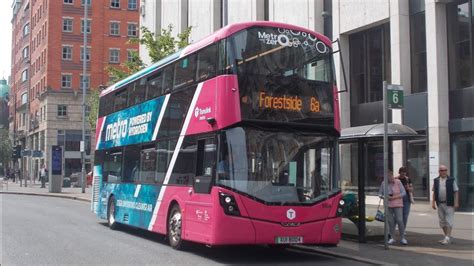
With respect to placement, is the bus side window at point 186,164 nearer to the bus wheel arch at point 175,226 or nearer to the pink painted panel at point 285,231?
the bus wheel arch at point 175,226

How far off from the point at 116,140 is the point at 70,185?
109 feet

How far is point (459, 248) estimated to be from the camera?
12133mm

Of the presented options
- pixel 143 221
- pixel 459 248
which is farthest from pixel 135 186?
pixel 459 248

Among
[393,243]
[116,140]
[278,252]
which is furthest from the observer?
[116,140]

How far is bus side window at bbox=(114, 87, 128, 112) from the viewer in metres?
15.7

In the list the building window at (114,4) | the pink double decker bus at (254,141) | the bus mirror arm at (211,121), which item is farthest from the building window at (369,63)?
the building window at (114,4)

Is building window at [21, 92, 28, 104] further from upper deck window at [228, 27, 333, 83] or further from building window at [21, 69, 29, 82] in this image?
upper deck window at [228, 27, 333, 83]

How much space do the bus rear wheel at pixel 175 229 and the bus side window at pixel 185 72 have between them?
263 centimetres

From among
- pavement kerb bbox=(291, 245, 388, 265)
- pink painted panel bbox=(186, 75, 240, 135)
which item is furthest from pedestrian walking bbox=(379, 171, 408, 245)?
pink painted panel bbox=(186, 75, 240, 135)

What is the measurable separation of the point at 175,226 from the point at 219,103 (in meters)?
3.12

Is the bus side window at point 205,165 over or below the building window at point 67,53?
below

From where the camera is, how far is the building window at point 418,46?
862 inches

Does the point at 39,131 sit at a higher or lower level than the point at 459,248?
higher

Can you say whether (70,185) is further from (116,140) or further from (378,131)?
(378,131)
